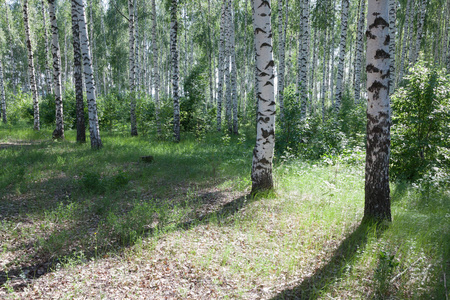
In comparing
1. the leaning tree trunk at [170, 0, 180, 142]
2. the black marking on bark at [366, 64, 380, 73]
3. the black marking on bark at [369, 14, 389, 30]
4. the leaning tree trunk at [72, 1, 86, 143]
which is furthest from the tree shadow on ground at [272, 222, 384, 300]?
the leaning tree trunk at [72, 1, 86, 143]

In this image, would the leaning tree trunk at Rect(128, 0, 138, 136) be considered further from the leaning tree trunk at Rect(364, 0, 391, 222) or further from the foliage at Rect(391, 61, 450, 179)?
the leaning tree trunk at Rect(364, 0, 391, 222)

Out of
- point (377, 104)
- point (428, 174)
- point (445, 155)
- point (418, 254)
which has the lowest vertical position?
point (418, 254)

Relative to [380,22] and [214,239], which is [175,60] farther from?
[214,239]

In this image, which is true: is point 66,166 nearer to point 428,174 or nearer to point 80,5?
point 80,5

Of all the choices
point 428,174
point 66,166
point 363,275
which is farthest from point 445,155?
point 66,166

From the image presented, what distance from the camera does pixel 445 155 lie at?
650 cm

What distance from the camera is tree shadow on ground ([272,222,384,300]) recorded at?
3.21m

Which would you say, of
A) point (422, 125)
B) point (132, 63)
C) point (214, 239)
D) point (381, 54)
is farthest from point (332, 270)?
point (132, 63)

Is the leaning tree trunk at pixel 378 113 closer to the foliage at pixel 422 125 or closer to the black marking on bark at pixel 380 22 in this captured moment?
the black marking on bark at pixel 380 22

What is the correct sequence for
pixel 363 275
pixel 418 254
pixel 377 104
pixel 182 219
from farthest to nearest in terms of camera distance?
pixel 182 219
pixel 377 104
pixel 418 254
pixel 363 275

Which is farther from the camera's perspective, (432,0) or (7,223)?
(432,0)

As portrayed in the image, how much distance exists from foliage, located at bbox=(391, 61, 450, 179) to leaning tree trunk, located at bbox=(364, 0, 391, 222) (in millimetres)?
3308

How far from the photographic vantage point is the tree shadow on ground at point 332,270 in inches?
126

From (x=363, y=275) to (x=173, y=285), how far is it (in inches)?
95.5
